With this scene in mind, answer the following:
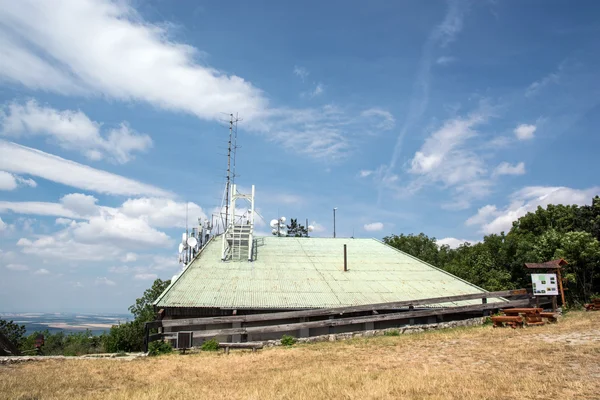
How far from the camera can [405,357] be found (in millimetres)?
15195

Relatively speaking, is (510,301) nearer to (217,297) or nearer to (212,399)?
(217,297)

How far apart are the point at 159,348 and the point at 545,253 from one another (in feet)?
112

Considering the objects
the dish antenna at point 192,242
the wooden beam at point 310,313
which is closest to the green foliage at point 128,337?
the dish antenna at point 192,242

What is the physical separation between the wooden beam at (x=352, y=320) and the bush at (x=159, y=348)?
4.24ft

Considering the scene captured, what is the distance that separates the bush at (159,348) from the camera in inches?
745

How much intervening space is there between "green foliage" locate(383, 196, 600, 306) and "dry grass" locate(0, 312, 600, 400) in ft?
61.1

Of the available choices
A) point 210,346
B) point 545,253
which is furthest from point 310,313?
point 545,253

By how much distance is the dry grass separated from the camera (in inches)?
395

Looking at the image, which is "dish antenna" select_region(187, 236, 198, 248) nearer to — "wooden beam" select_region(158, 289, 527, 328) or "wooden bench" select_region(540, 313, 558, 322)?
"wooden beam" select_region(158, 289, 527, 328)

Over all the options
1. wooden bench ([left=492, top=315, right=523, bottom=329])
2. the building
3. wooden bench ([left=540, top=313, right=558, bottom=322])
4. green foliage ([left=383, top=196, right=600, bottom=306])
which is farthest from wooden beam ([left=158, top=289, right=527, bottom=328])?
green foliage ([left=383, top=196, right=600, bottom=306])

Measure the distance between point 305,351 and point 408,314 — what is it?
298 inches

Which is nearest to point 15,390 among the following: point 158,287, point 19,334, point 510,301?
point 510,301

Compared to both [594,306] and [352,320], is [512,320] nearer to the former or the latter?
[352,320]

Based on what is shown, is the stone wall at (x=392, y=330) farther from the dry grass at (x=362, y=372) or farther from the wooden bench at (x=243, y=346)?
the dry grass at (x=362, y=372)
